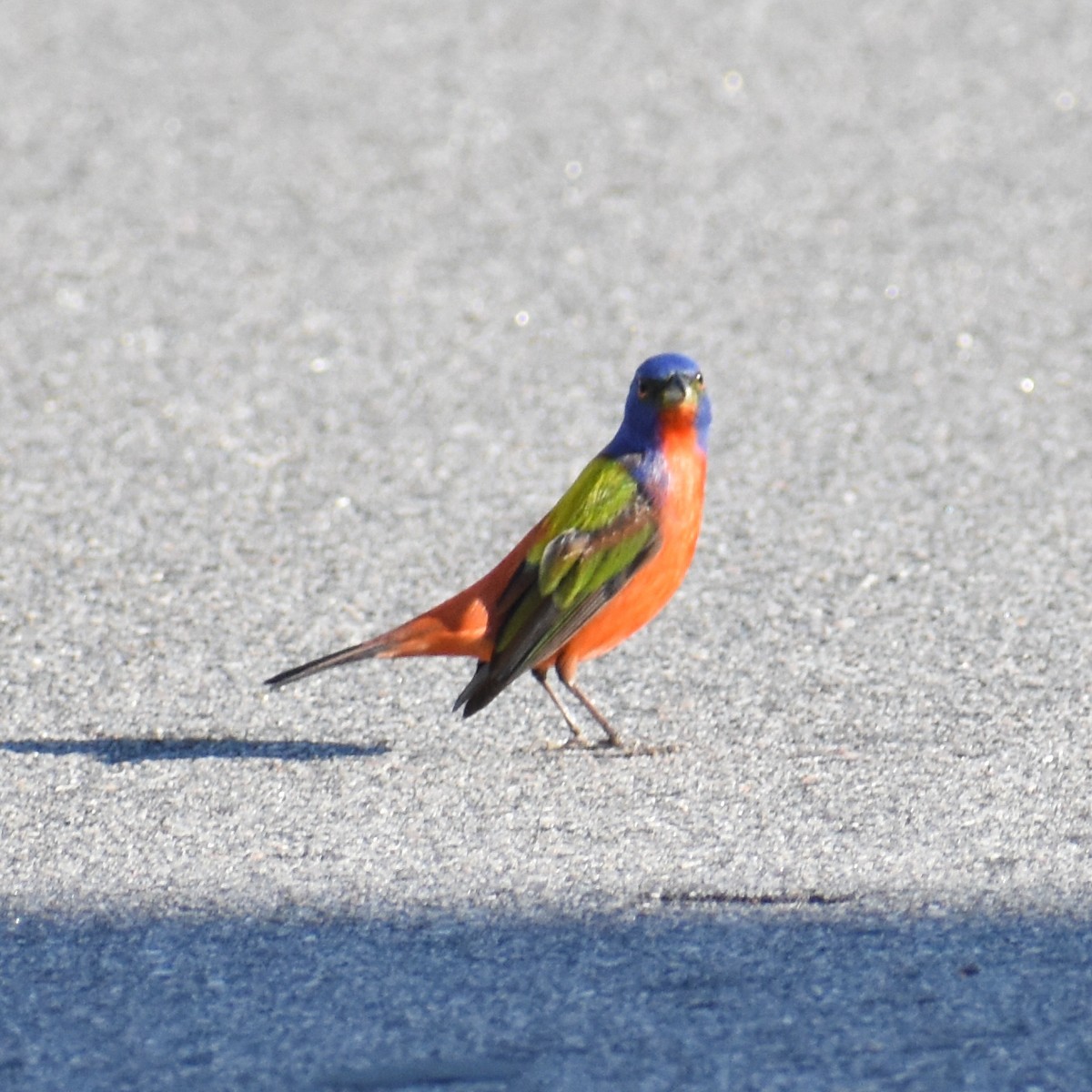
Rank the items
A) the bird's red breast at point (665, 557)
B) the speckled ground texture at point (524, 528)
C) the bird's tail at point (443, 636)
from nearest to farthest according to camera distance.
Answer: the speckled ground texture at point (524, 528), the bird's tail at point (443, 636), the bird's red breast at point (665, 557)

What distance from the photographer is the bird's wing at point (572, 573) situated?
14.4ft

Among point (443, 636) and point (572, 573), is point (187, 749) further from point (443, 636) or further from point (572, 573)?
point (572, 573)

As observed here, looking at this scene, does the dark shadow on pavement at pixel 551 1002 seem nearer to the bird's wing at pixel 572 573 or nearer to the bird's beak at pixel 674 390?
the bird's wing at pixel 572 573

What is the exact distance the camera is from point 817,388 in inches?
280

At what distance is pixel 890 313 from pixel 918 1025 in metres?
4.87

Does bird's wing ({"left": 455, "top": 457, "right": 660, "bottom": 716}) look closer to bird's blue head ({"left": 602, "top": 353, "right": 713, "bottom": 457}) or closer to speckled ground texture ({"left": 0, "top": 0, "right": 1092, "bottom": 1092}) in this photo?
bird's blue head ({"left": 602, "top": 353, "right": 713, "bottom": 457})

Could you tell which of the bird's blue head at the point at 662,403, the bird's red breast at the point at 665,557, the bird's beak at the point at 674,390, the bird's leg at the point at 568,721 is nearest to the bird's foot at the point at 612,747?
the bird's leg at the point at 568,721

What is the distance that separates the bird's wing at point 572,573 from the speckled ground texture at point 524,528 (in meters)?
0.30

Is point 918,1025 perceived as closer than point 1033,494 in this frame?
Yes

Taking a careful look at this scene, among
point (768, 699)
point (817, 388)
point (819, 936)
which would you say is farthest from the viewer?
point (817, 388)

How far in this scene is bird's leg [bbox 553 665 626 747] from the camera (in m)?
4.51

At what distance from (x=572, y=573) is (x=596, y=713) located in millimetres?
343

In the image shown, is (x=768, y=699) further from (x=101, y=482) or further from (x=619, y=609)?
(x=101, y=482)

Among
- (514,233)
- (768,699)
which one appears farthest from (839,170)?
(768,699)
